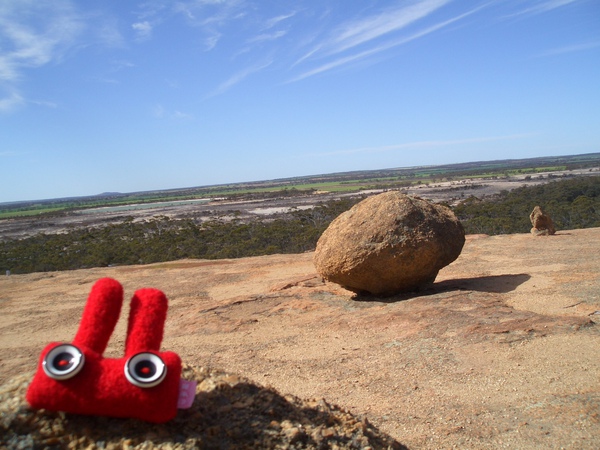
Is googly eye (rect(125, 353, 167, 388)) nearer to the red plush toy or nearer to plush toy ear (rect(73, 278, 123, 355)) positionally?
the red plush toy

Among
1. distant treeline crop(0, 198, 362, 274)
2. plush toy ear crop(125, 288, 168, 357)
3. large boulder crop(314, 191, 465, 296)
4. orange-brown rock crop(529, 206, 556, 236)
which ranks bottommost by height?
distant treeline crop(0, 198, 362, 274)

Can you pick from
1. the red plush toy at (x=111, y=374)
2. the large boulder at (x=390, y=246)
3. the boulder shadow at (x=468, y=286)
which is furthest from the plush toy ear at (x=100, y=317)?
the boulder shadow at (x=468, y=286)

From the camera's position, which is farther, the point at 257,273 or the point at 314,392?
the point at 257,273

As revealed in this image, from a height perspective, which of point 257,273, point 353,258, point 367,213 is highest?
point 367,213

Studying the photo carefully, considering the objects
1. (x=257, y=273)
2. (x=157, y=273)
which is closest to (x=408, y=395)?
(x=257, y=273)

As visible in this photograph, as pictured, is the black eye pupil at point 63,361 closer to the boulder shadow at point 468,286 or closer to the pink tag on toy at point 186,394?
the pink tag on toy at point 186,394

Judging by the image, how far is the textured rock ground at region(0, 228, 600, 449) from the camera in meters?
4.72

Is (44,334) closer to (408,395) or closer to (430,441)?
(408,395)

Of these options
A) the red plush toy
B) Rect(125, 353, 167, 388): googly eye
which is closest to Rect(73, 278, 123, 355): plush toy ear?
the red plush toy

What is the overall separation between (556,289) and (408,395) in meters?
5.51

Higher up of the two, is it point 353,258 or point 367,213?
point 367,213

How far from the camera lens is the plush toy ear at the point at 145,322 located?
8.25 feet

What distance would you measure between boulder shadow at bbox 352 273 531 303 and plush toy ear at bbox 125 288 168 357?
7854mm

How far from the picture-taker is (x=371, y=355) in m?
7.11
